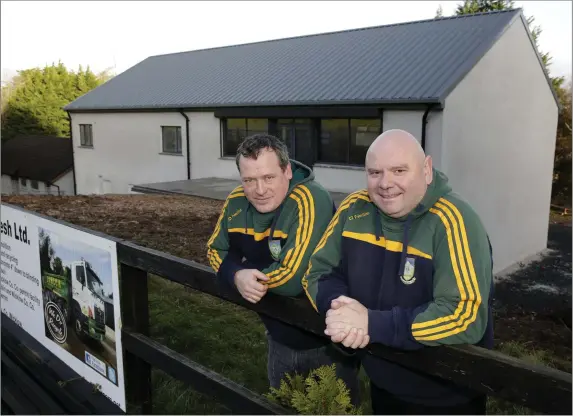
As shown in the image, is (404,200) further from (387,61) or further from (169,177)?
(169,177)

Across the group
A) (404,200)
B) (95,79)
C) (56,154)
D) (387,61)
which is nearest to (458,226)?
(404,200)

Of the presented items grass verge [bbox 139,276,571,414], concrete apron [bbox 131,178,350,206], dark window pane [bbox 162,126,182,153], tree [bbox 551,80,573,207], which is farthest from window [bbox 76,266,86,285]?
tree [bbox 551,80,573,207]

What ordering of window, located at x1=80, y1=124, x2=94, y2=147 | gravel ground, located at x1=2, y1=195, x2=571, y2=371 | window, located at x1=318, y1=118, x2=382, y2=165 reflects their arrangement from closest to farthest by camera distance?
gravel ground, located at x1=2, y1=195, x2=571, y2=371 → window, located at x1=318, y1=118, x2=382, y2=165 → window, located at x1=80, y1=124, x2=94, y2=147

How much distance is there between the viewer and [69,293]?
3.50m

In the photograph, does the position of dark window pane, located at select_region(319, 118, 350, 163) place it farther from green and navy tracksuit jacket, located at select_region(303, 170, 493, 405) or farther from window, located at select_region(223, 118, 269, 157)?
green and navy tracksuit jacket, located at select_region(303, 170, 493, 405)

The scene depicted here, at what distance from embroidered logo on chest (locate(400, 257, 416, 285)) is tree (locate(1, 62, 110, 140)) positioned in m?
40.0

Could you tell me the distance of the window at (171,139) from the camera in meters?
20.0

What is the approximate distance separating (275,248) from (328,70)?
1514 centimetres

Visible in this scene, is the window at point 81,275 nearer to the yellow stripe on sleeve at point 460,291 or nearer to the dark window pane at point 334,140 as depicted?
the yellow stripe on sleeve at point 460,291

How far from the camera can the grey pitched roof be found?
13.6 meters

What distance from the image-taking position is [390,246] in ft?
6.20

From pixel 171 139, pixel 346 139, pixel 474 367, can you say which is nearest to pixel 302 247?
pixel 474 367

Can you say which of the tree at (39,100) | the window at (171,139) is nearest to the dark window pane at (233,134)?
the window at (171,139)

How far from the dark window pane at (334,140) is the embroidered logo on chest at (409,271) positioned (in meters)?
13.2
